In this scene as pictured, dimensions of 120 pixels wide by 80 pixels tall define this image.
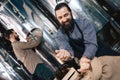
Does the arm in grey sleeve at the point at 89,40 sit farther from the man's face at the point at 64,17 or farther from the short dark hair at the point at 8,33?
the short dark hair at the point at 8,33

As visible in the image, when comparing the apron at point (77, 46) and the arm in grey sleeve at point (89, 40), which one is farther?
the apron at point (77, 46)

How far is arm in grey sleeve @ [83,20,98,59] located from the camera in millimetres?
3155

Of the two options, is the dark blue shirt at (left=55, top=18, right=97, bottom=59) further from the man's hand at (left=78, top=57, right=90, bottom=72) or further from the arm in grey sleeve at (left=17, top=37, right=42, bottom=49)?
the arm in grey sleeve at (left=17, top=37, right=42, bottom=49)

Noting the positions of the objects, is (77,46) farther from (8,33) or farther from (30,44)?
(8,33)

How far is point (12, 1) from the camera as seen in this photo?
530cm

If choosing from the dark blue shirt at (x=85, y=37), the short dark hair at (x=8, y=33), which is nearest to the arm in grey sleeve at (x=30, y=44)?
the short dark hair at (x=8, y=33)

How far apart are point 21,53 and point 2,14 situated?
0.68 meters

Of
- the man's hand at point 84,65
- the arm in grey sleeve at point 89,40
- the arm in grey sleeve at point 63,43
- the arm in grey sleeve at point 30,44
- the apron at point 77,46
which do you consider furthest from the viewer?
the arm in grey sleeve at point 30,44

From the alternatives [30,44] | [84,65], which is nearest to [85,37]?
[84,65]

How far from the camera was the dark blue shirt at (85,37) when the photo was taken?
3.19 m

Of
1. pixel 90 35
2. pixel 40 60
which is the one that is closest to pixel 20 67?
pixel 40 60

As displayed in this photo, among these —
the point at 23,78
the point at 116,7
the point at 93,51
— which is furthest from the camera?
the point at 23,78

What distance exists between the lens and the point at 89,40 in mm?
3270

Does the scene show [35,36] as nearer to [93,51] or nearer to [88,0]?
[88,0]
